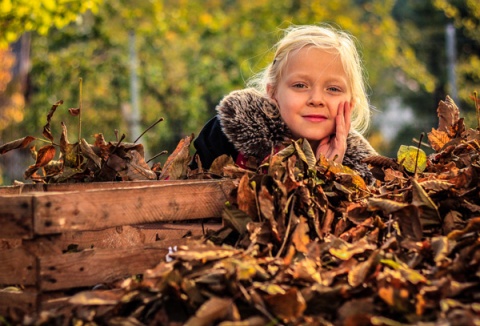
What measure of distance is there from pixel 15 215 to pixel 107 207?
263mm

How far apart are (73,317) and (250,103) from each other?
73.0 inches

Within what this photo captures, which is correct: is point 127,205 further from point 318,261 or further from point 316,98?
point 316,98

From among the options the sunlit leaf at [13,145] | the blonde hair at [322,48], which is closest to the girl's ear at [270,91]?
the blonde hair at [322,48]

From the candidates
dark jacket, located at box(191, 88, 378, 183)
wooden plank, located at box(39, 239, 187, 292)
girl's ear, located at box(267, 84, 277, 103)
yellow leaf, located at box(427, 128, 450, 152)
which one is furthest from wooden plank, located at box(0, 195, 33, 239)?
girl's ear, located at box(267, 84, 277, 103)

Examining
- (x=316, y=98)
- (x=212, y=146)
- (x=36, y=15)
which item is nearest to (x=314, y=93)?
(x=316, y=98)

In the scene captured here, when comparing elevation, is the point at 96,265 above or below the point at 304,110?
below

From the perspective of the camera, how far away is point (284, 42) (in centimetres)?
361

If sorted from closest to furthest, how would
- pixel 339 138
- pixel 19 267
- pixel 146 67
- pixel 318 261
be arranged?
pixel 318 261 → pixel 19 267 → pixel 339 138 → pixel 146 67

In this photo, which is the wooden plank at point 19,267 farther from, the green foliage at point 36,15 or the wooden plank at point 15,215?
the green foliage at point 36,15

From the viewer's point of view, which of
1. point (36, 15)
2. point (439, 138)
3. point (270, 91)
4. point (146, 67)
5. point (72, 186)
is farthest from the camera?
point (146, 67)

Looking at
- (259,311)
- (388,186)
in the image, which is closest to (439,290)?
(259,311)

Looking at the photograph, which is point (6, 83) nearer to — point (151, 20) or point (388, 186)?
point (151, 20)

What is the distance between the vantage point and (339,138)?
3336 mm

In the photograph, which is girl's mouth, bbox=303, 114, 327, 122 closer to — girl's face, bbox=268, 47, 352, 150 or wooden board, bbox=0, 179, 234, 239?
girl's face, bbox=268, 47, 352, 150
